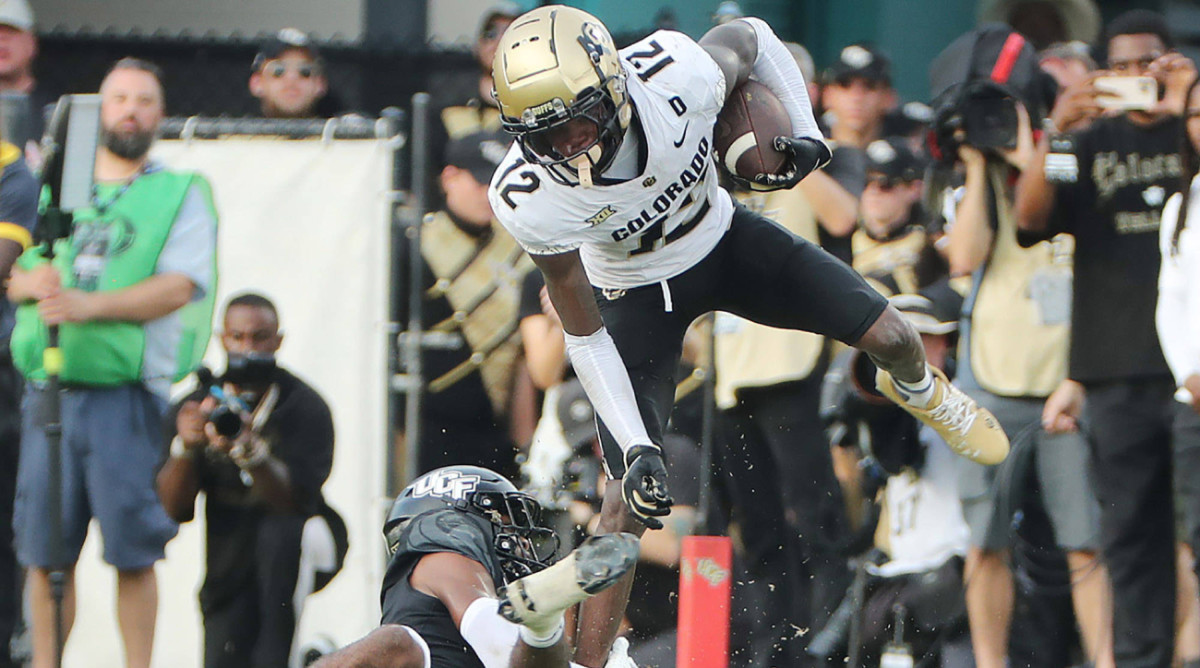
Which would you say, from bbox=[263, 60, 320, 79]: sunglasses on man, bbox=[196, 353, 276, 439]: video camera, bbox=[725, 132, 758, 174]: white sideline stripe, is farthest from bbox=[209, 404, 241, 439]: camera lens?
bbox=[725, 132, 758, 174]: white sideline stripe

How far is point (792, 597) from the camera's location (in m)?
7.48

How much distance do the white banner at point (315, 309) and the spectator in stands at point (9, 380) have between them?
0.28 metres

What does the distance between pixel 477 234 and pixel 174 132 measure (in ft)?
4.37

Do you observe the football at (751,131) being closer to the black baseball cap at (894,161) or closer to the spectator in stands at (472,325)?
the black baseball cap at (894,161)

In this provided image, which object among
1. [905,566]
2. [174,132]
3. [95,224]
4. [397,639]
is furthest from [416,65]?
[397,639]

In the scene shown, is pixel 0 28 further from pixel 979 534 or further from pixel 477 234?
pixel 979 534

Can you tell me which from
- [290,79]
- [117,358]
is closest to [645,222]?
[117,358]

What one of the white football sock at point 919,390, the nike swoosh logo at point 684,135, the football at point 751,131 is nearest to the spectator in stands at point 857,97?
the white football sock at point 919,390

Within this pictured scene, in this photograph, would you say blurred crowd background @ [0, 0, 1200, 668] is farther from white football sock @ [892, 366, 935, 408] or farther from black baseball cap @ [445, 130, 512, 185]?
white football sock @ [892, 366, 935, 408]

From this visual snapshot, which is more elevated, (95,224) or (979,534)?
(95,224)

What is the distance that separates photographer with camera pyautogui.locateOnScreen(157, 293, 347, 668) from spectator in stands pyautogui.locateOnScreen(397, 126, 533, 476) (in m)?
0.51

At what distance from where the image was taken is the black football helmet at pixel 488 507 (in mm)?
5781

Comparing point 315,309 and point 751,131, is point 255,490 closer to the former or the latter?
point 315,309

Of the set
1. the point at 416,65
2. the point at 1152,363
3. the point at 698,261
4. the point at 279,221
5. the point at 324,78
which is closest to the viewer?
the point at 698,261
